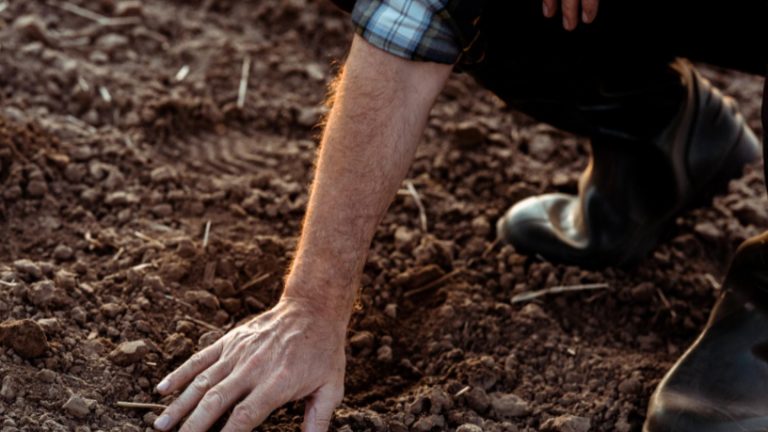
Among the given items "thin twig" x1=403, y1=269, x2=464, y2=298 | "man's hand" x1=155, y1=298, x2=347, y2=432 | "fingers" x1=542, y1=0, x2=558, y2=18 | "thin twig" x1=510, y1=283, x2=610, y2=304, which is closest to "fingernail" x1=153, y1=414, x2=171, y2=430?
"man's hand" x1=155, y1=298, x2=347, y2=432

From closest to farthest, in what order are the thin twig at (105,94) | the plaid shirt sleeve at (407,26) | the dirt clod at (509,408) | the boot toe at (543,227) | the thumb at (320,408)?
the plaid shirt sleeve at (407,26)
the thumb at (320,408)
the dirt clod at (509,408)
the boot toe at (543,227)
the thin twig at (105,94)

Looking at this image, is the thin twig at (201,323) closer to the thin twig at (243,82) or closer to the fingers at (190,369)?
the fingers at (190,369)

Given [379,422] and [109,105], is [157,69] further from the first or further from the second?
[379,422]

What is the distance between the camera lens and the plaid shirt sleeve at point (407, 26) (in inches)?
70.8

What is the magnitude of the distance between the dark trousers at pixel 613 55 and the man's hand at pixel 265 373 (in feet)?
1.95

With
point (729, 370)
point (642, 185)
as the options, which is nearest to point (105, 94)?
point (642, 185)

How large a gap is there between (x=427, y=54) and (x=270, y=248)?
794 millimetres

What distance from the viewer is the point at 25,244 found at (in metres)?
2.36

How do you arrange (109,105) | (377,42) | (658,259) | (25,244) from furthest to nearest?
(109,105), (658,259), (25,244), (377,42)

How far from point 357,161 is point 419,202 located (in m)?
0.83

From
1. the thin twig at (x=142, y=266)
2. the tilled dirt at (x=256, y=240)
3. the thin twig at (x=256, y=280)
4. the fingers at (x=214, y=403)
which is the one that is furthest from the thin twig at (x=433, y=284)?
the fingers at (x=214, y=403)

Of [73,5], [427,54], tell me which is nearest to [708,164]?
[427,54]

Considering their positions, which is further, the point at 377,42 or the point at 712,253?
the point at 712,253

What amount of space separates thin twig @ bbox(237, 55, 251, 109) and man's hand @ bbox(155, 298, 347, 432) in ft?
3.64
